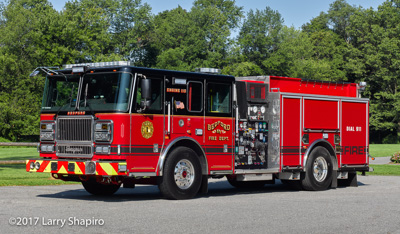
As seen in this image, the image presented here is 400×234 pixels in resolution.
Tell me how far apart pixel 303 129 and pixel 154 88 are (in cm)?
506

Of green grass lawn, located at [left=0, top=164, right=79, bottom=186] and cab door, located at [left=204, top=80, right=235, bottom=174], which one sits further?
green grass lawn, located at [left=0, top=164, right=79, bottom=186]

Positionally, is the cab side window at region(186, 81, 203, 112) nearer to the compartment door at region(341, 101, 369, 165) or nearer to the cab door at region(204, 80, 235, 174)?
the cab door at region(204, 80, 235, 174)

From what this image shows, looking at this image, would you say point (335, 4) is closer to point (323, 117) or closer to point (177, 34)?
point (177, 34)

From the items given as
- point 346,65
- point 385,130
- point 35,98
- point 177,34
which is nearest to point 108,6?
point 177,34

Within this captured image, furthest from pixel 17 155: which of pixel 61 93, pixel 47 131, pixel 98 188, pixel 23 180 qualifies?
pixel 47 131

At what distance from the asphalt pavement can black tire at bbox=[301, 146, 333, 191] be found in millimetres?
434

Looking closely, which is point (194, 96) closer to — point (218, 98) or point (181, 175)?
point (218, 98)

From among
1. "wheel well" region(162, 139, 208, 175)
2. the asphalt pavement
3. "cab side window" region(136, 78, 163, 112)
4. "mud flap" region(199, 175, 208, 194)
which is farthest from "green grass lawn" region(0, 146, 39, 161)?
"cab side window" region(136, 78, 163, 112)

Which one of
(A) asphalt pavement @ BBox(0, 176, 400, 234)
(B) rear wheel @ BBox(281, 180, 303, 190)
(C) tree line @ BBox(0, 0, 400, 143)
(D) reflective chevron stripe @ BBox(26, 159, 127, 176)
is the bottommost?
(A) asphalt pavement @ BBox(0, 176, 400, 234)

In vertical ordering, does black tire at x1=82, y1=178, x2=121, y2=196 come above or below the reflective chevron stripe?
below

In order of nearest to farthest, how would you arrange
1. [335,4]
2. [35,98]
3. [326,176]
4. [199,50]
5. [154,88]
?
[154,88]
[326,176]
[35,98]
[199,50]
[335,4]

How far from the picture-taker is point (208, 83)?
1498cm

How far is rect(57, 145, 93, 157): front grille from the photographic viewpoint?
1341 cm

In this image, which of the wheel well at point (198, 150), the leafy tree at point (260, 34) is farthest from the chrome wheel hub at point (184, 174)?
the leafy tree at point (260, 34)
